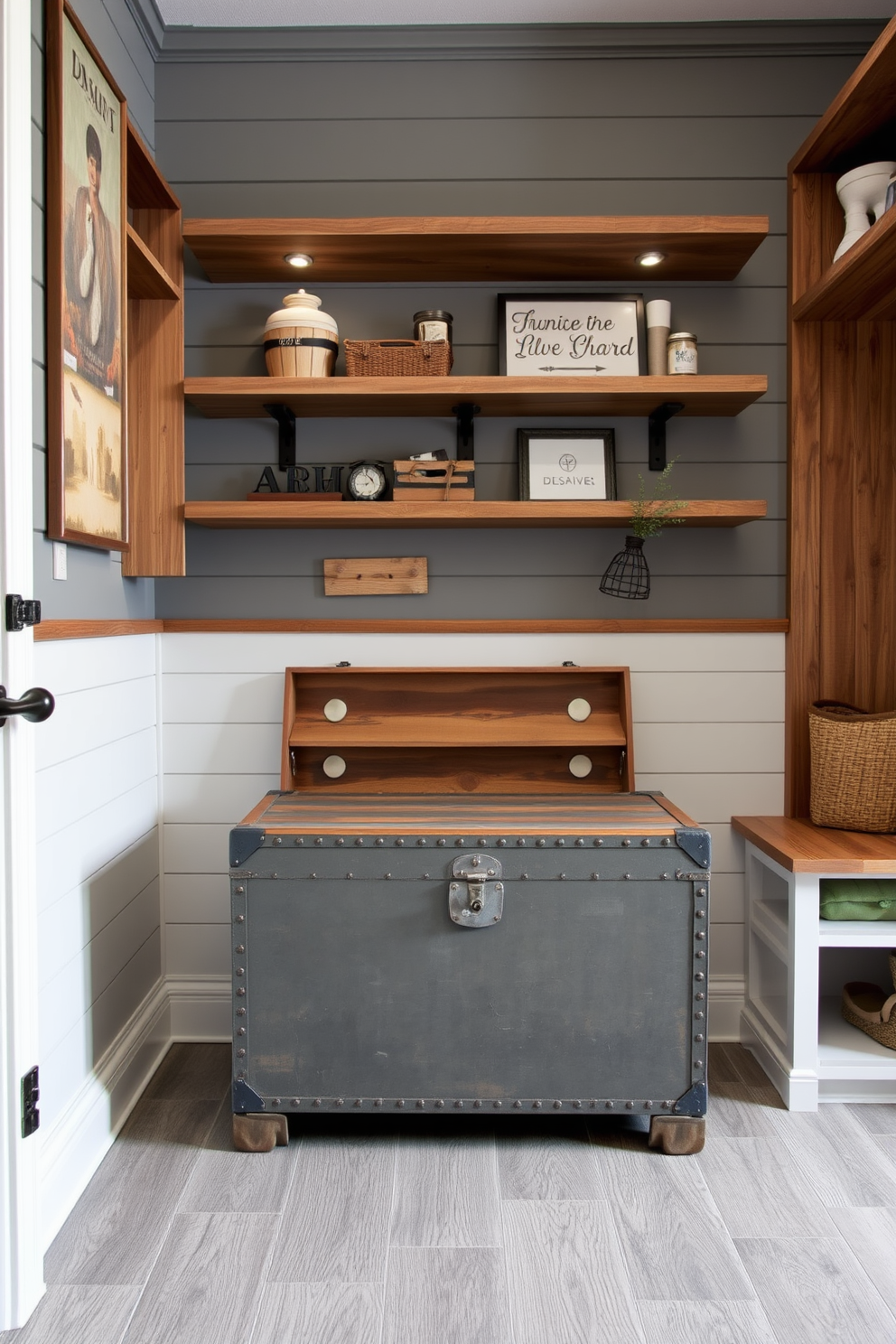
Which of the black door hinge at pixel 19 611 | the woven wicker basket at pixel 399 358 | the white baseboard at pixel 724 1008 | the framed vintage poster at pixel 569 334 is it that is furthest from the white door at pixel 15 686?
the white baseboard at pixel 724 1008

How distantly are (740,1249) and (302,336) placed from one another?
2.14m

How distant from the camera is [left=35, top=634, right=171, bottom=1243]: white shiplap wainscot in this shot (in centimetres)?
177

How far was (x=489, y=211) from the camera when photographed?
2.48 meters

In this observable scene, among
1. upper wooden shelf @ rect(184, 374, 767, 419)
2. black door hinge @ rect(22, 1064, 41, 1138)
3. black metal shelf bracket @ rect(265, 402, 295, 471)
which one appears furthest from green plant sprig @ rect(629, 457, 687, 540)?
black door hinge @ rect(22, 1064, 41, 1138)

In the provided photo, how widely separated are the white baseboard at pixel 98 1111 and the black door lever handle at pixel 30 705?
811mm

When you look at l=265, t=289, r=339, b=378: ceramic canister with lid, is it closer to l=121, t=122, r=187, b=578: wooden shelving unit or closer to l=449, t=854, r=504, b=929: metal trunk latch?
l=121, t=122, r=187, b=578: wooden shelving unit

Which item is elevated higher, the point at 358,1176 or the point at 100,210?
the point at 100,210

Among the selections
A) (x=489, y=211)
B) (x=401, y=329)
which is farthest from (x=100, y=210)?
(x=489, y=211)

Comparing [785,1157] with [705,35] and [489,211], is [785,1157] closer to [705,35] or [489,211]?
[489,211]

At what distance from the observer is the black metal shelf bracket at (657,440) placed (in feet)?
8.07

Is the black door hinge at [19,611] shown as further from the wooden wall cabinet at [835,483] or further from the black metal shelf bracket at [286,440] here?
the wooden wall cabinet at [835,483]


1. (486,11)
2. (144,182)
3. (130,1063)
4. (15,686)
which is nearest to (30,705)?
(15,686)

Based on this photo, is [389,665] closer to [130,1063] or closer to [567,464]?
[567,464]

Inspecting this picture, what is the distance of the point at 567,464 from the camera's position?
2482 mm
